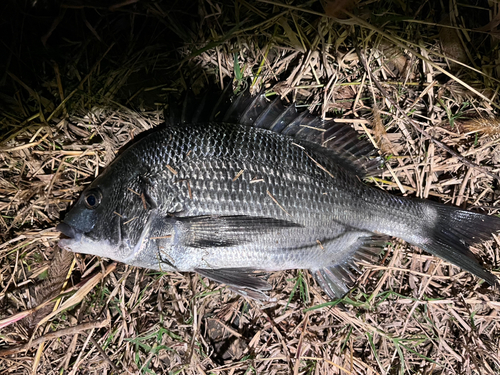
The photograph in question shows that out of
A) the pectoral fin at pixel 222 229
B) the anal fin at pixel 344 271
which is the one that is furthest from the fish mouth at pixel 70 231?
the anal fin at pixel 344 271

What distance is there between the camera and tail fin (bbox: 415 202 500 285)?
2572 mm

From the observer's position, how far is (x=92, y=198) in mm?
2365

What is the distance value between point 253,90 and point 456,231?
6.57ft

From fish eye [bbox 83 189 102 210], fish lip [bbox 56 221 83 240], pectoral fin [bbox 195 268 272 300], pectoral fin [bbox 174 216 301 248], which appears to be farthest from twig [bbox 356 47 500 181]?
fish lip [bbox 56 221 83 240]

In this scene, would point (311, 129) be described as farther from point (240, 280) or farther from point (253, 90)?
point (240, 280)

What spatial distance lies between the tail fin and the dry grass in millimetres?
237

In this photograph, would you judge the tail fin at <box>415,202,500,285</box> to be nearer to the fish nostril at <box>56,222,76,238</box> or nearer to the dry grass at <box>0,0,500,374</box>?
the dry grass at <box>0,0,500,374</box>

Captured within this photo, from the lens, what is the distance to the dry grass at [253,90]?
2.64 metres

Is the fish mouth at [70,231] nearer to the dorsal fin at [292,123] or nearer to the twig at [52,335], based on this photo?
the twig at [52,335]

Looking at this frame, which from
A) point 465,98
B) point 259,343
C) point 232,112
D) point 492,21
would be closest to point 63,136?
point 232,112

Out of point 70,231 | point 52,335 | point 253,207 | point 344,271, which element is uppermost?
point 253,207

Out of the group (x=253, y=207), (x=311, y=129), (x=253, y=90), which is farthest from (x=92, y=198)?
(x=311, y=129)

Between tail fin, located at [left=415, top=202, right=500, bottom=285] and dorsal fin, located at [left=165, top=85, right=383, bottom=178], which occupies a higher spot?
dorsal fin, located at [left=165, top=85, right=383, bottom=178]

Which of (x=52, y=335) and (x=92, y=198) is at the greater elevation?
(x=92, y=198)
